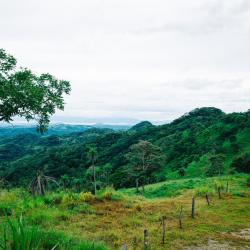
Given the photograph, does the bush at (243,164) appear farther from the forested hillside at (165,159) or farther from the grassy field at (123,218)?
the grassy field at (123,218)

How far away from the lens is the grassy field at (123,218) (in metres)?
12.5

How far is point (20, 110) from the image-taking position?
17.7 meters

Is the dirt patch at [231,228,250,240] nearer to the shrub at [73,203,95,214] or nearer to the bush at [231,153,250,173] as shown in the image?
the shrub at [73,203,95,214]

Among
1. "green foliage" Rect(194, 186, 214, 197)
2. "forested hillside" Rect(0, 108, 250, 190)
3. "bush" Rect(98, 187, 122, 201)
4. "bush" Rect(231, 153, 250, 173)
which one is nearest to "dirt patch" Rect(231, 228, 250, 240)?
"bush" Rect(98, 187, 122, 201)

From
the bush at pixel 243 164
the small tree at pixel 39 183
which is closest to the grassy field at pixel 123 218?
the small tree at pixel 39 183

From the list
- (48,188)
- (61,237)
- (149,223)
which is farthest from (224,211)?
(61,237)

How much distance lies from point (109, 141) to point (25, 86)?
153m

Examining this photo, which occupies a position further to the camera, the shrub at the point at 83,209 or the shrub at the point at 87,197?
the shrub at the point at 87,197

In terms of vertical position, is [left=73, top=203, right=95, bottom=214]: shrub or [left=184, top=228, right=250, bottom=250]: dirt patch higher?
[left=73, top=203, right=95, bottom=214]: shrub

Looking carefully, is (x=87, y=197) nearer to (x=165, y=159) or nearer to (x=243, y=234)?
(x=243, y=234)

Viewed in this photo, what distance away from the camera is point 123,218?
52.3ft

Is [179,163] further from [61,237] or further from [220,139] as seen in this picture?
[61,237]

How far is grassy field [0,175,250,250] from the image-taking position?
12484 mm

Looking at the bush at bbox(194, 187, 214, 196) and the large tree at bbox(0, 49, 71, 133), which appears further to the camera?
the bush at bbox(194, 187, 214, 196)
